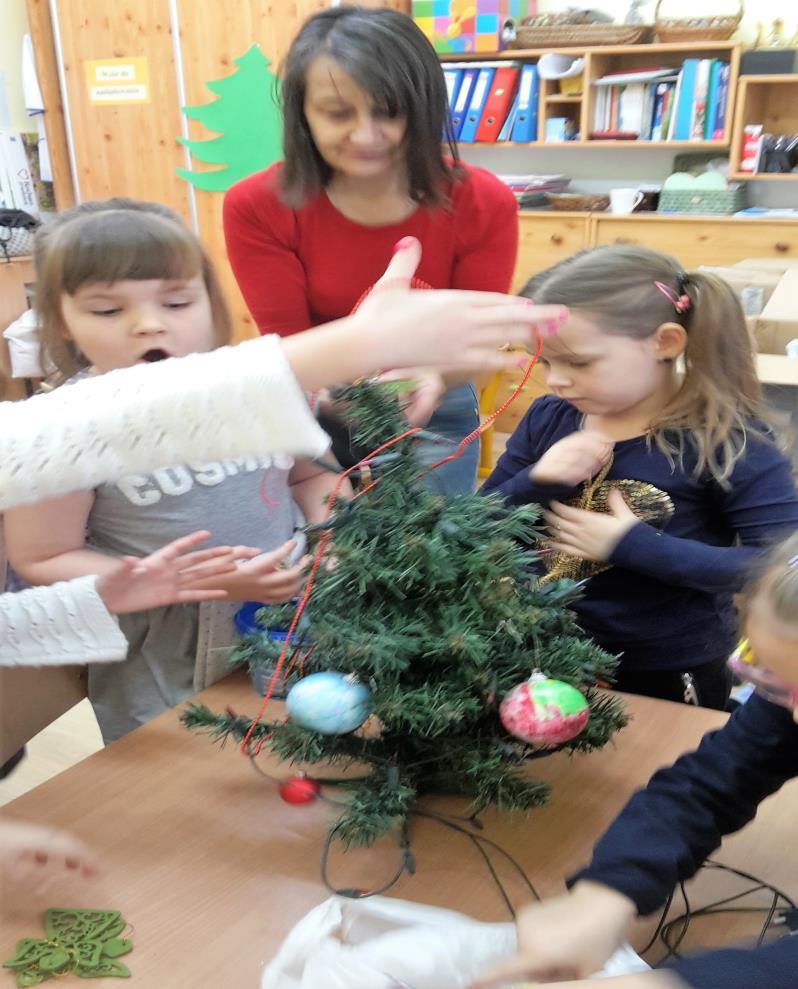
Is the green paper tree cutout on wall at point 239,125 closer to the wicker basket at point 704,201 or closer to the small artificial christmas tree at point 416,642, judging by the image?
the wicker basket at point 704,201

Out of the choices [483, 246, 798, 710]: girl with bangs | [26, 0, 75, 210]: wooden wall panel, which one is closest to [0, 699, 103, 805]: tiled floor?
[483, 246, 798, 710]: girl with bangs

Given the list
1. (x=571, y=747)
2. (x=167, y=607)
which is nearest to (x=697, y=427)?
(x=571, y=747)

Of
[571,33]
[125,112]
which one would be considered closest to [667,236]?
[571,33]

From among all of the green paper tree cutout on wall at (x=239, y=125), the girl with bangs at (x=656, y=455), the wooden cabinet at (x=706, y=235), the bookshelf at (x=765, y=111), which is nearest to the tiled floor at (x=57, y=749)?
the girl with bangs at (x=656, y=455)

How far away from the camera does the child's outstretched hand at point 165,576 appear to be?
3.09ft

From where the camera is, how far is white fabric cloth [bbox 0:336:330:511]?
0.75m

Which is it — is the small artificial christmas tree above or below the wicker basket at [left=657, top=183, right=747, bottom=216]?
above

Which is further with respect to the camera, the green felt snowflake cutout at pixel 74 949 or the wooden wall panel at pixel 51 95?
the wooden wall panel at pixel 51 95

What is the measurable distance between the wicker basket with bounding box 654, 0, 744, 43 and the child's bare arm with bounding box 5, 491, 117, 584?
3.14 meters

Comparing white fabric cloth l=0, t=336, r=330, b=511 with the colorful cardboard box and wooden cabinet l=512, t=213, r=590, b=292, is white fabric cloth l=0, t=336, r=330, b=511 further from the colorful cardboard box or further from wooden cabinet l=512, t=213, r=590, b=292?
the colorful cardboard box

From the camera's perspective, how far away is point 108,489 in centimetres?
118

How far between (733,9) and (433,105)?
2.69 m

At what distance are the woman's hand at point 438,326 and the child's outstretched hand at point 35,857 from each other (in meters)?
0.47

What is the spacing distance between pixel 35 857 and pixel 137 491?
0.53 metres
